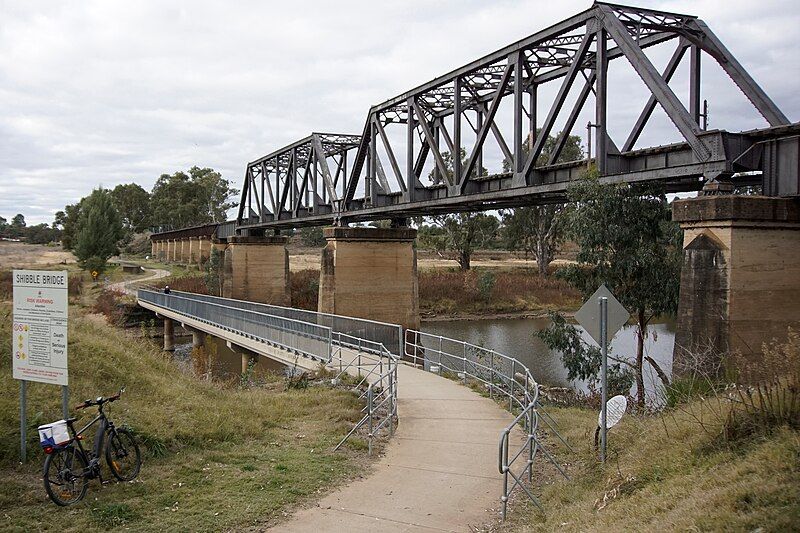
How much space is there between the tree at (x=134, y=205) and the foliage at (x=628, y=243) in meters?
133

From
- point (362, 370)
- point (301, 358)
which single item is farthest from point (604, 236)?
point (301, 358)

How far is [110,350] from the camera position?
16.0 meters

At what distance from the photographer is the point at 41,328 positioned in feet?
32.8

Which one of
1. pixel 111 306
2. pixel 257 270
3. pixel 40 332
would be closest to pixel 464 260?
pixel 257 270

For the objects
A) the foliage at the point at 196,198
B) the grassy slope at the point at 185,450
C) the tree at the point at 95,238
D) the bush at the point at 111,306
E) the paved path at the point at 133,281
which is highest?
the foliage at the point at 196,198

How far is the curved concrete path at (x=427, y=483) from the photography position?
8.40 m

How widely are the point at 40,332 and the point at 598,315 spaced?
315 inches

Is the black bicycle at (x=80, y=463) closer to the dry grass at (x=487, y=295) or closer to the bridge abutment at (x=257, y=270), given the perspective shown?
the bridge abutment at (x=257, y=270)

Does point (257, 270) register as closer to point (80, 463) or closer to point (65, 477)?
point (80, 463)

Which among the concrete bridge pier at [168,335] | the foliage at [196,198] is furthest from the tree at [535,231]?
the foliage at [196,198]

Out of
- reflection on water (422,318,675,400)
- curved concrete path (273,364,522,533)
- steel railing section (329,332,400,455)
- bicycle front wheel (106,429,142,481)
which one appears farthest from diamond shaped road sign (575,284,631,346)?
reflection on water (422,318,675,400)

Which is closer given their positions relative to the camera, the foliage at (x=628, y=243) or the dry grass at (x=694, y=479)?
the dry grass at (x=694, y=479)

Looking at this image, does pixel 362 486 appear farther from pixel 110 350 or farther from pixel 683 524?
pixel 110 350

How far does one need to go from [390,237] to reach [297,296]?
26776mm
